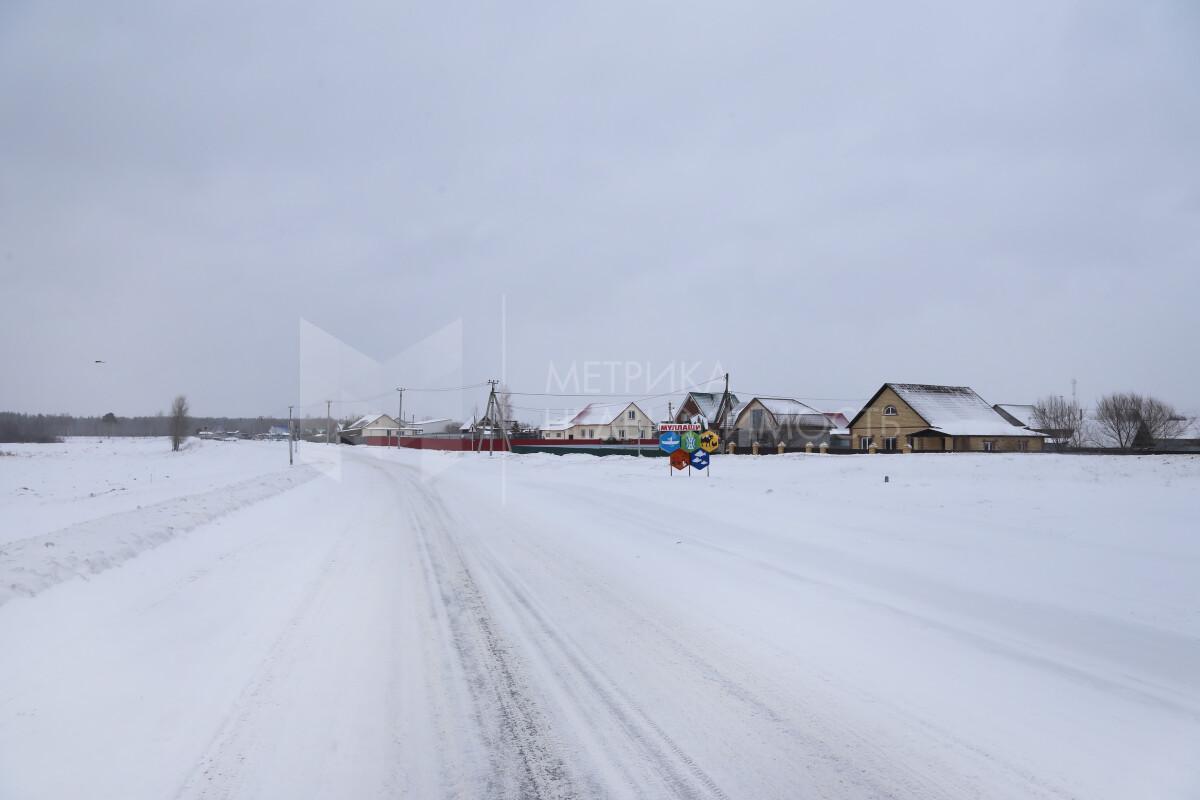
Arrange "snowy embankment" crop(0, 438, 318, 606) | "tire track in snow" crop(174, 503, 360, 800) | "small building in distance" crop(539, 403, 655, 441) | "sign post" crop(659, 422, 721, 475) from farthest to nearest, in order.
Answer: "small building in distance" crop(539, 403, 655, 441) < "sign post" crop(659, 422, 721, 475) < "snowy embankment" crop(0, 438, 318, 606) < "tire track in snow" crop(174, 503, 360, 800)

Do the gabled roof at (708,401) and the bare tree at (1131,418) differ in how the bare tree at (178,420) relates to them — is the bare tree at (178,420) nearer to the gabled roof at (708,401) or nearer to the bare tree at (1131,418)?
the gabled roof at (708,401)

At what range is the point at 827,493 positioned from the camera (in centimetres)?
1758

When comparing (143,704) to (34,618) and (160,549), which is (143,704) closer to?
(34,618)

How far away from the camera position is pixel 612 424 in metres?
86.1

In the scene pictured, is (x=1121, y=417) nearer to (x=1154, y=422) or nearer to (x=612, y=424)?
(x=1154, y=422)

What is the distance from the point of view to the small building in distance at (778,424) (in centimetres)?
5931

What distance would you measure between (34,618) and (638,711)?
640 cm

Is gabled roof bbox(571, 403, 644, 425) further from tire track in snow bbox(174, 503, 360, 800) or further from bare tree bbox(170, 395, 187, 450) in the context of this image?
tire track in snow bbox(174, 503, 360, 800)

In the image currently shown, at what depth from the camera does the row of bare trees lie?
5800 cm

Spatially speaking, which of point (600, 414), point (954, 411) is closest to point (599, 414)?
point (600, 414)

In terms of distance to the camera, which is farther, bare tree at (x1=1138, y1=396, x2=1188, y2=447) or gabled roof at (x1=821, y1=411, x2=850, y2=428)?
gabled roof at (x1=821, y1=411, x2=850, y2=428)

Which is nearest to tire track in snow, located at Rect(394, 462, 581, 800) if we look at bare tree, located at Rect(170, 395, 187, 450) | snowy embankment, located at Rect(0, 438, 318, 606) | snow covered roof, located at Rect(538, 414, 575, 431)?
snowy embankment, located at Rect(0, 438, 318, 606)

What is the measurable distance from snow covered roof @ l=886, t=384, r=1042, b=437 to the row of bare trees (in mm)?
16257

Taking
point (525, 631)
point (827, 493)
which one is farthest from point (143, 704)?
point (827, 493)
